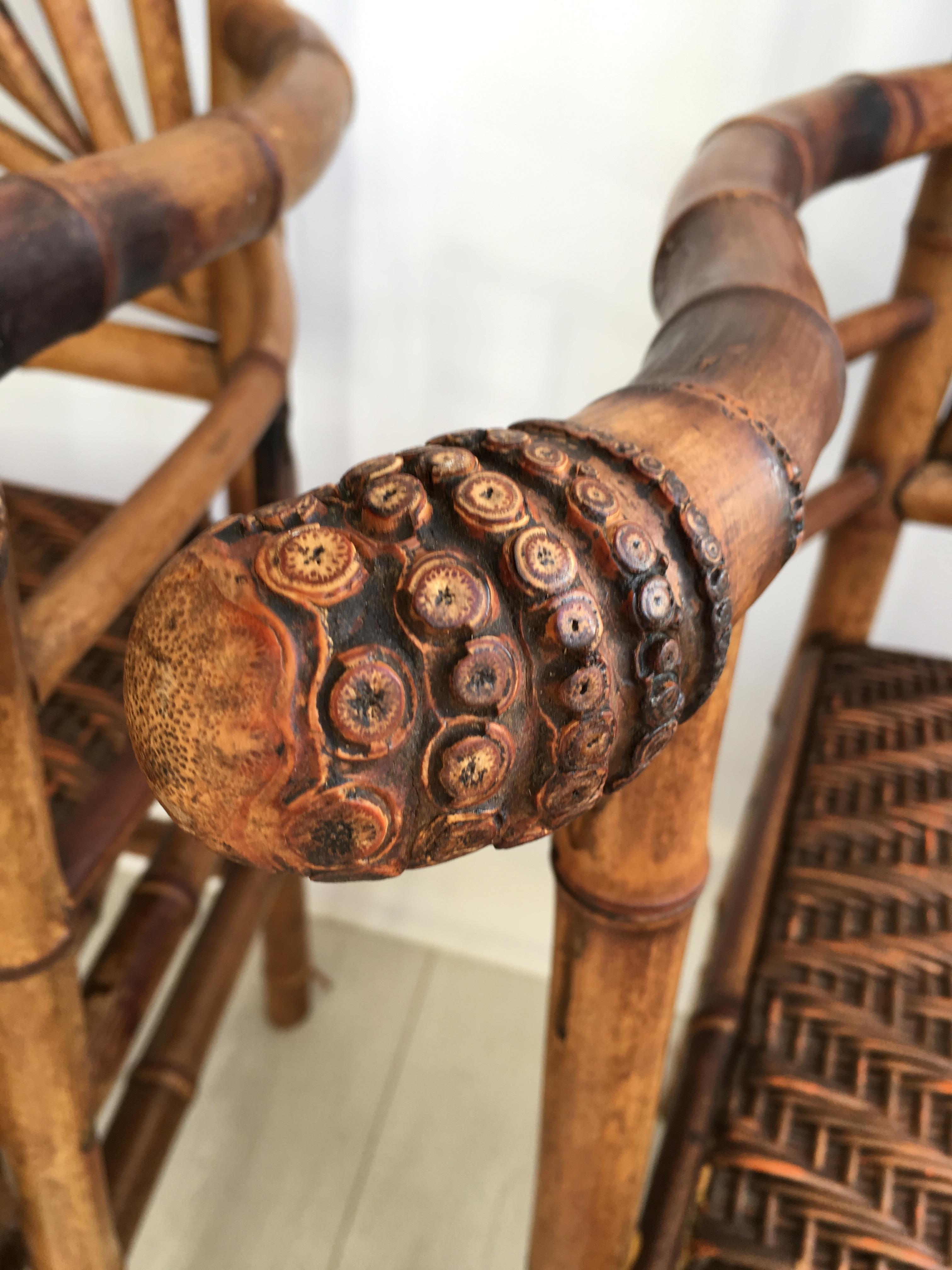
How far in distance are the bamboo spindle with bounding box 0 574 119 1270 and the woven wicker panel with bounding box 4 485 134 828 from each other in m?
0.14

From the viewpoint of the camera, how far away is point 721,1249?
450 millimetres

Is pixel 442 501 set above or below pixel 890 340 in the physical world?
above

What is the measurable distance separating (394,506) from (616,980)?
0.26 meters

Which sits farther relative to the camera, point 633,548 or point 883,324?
point 883,324

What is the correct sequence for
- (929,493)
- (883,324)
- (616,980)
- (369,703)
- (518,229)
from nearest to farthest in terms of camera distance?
(369,703) < (616,980) < (883,324) < (929,493) < (518,229)

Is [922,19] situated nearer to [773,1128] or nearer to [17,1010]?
[773,1128]

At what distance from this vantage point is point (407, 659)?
18 centimetres

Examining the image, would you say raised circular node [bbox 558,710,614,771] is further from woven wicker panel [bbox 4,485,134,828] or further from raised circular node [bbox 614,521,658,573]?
woven wicker panel [bbox 4,485,134,828]

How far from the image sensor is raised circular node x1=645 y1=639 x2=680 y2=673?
0.20 metres

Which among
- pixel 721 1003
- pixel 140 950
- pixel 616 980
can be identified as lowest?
pixel 140 950

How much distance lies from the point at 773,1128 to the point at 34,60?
783mm

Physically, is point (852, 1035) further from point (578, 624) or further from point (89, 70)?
point (89, 70)

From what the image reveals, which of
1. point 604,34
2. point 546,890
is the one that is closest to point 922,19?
point 604,34

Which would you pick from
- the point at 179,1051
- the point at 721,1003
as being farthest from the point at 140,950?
the point at 721,1003
